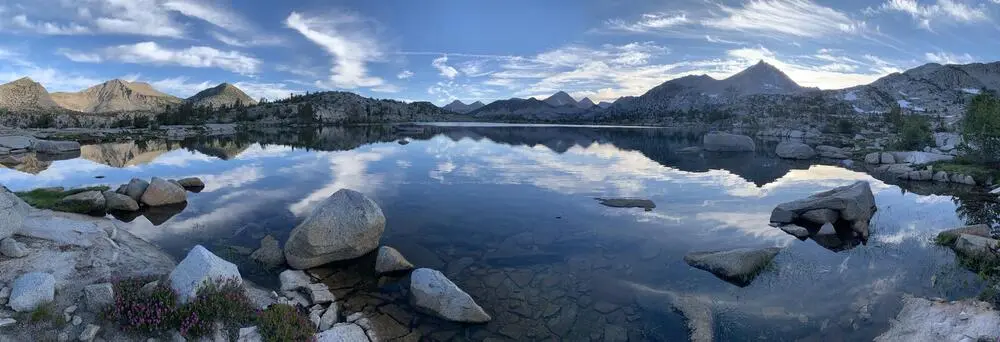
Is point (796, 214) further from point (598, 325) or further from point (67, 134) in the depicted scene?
point (67, 134)

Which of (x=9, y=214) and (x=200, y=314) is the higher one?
(x=9, y=214)

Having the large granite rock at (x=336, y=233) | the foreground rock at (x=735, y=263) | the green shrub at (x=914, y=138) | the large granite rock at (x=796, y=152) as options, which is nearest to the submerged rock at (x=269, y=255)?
the large granite rock at (x=336, y=233)

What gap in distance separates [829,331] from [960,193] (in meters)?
36.9

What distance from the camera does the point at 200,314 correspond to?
12211 mm

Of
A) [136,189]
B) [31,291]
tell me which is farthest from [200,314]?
[136,189]

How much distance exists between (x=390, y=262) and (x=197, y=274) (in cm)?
726

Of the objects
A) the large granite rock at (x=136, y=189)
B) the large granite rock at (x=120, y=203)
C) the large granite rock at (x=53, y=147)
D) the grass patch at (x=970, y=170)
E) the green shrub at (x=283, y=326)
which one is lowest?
the grass patch at (x=970, y=170)

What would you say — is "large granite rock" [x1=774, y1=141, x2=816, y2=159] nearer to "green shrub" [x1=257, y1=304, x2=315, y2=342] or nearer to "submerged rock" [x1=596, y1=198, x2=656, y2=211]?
"submerged rock" [x1=596, y1=198, x2=656, y2=211]

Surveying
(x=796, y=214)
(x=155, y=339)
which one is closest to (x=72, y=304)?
(x=155, y=339)

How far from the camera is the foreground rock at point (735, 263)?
744 inches

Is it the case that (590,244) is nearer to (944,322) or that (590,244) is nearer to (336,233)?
(336,233)

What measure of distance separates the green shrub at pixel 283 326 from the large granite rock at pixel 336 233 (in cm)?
614

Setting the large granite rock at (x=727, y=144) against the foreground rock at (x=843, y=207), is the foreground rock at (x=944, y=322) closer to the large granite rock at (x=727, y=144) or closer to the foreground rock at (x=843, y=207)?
the foreground rock at (x=843, y=207)

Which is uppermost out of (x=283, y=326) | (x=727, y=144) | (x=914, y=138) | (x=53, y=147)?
(x=53, y=147)
